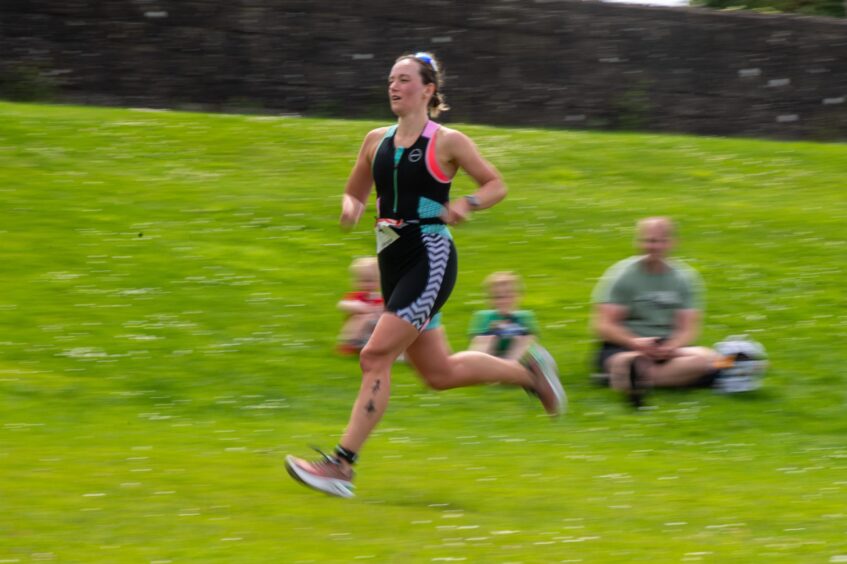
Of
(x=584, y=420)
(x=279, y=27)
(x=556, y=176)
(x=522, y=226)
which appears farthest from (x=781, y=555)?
(x=279, y=27)

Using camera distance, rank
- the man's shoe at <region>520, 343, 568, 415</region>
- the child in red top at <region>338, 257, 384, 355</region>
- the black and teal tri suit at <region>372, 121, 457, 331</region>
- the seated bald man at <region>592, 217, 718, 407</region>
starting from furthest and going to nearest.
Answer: the child in red top at <region>338, 257, 384, 355</region>, the seated bald man at <region>592, 217, 718, 407</region>, the man's shoe at <region>520, 343, 568, 415</region>, the black and teal tri suit at <region>372, 121, 457, 331</region>

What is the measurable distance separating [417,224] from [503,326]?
356 cm

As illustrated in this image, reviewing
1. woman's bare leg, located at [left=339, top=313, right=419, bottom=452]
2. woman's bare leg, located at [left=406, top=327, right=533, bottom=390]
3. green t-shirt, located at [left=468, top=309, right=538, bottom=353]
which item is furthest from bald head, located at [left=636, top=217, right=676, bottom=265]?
woman's bare leg, located at [left=339, top=313, right=419, bottom=452]

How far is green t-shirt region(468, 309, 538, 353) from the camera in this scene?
1077 cm

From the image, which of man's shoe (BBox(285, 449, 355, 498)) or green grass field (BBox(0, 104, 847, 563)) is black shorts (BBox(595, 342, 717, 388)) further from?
man's shoe (BBox(285, 449, 355, 498))

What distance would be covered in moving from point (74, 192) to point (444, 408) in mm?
6917

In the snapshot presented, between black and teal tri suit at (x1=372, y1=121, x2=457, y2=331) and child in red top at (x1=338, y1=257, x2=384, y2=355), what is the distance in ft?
13.3

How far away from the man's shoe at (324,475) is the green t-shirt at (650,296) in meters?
4.07

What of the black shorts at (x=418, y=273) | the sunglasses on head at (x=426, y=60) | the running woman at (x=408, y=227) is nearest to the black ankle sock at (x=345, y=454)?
the running woman at (x=408, y=227)

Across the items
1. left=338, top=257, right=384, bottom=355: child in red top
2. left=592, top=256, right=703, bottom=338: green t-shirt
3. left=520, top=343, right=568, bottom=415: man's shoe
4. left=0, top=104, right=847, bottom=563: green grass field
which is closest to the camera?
left=0, top=104, right=847, bottom=563: green grass field

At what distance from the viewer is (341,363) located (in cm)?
1153

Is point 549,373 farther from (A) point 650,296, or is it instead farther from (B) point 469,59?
(B) point 469,59

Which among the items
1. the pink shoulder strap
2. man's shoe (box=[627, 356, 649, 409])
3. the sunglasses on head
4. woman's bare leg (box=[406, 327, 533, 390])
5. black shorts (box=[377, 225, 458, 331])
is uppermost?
the sunglasses on head

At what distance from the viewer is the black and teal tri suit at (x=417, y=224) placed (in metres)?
7.33
